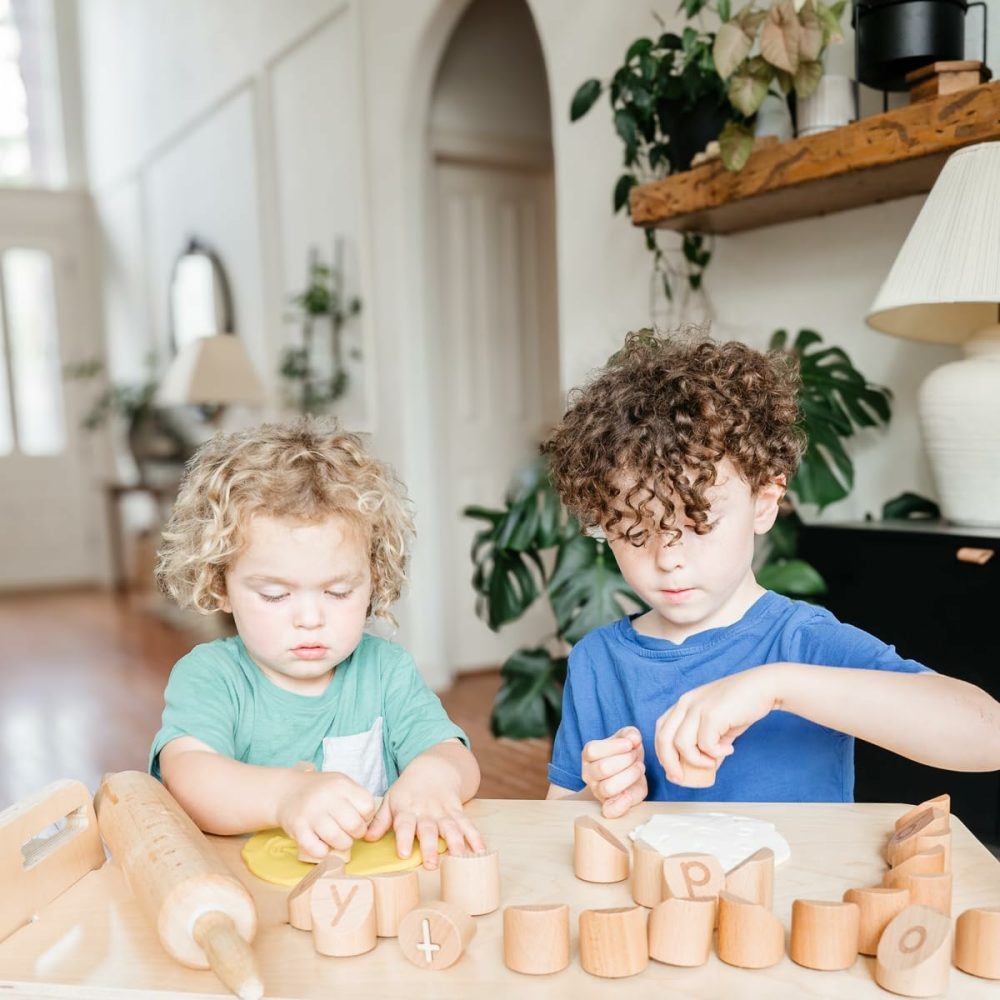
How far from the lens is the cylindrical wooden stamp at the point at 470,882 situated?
68cm

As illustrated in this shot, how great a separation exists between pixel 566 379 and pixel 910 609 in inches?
62.9

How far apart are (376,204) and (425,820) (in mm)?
3837

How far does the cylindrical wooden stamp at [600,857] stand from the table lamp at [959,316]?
46.1 inches

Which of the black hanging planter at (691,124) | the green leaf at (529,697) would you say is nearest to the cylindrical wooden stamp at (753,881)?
the green leaf at (529,697)

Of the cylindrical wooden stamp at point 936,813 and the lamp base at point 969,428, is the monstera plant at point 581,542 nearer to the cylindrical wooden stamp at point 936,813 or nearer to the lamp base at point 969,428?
the lamp base at point 969,428

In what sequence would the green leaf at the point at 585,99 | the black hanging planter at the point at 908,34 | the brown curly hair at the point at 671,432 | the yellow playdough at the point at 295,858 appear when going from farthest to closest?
1. the green leaf at the point at 585,99
2. the black hanging planter at the point at 908,34
3. the brown curly hair at the point at 671,432
4. the yellow playdough at the point at 295,858

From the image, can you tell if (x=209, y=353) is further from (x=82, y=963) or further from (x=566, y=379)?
(x=82, y=963)

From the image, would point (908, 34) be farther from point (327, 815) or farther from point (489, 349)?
point (489, 349)

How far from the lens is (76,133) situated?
8141mm

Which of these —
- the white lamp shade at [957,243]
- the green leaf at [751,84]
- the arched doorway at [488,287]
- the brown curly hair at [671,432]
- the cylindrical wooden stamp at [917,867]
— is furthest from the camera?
the arched doorway at [488,287]

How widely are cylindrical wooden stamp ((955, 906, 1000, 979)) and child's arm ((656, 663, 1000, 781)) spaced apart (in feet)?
0.75

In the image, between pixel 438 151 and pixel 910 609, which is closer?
pixel 910 609

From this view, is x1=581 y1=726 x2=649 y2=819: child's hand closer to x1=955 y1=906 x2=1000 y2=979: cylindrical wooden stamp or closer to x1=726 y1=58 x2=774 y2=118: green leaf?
x1=955 y1=906 x2=1000 y2=979: cylindrical wooden stamp

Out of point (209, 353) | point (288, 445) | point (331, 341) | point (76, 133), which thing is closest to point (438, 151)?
point (331, 341)
